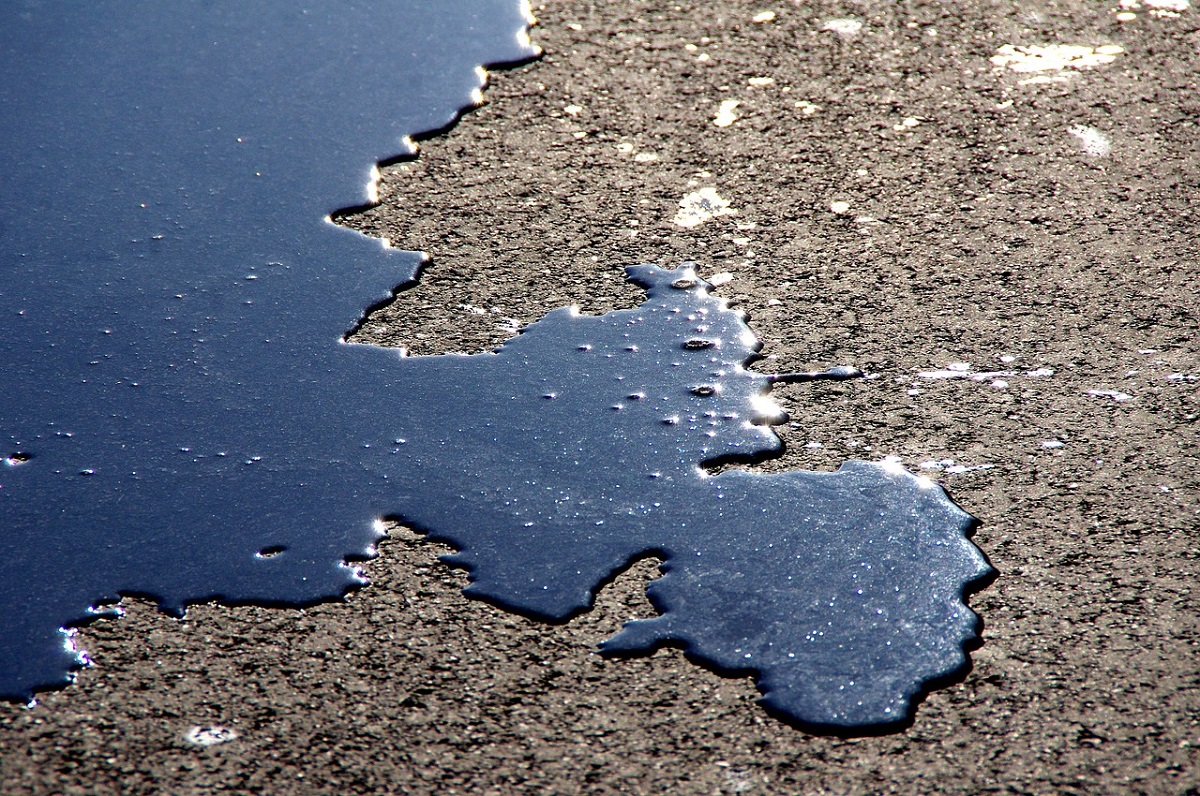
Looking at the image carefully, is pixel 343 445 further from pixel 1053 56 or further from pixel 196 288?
pixel 1053 56

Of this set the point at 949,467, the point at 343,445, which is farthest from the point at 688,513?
the point at 343,445

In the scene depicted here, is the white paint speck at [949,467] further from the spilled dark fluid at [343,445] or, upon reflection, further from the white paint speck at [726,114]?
the white paint speck at [726,114]

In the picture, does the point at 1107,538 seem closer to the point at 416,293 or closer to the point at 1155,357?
the point at 1155,357

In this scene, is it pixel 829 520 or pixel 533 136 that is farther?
pixel 533 136

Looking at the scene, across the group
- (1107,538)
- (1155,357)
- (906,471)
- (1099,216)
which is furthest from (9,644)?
(1099,216)

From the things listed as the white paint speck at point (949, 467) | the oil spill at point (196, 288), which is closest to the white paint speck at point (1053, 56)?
the oil spill at point (196, 288)

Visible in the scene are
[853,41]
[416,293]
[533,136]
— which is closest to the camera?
[416,293]
